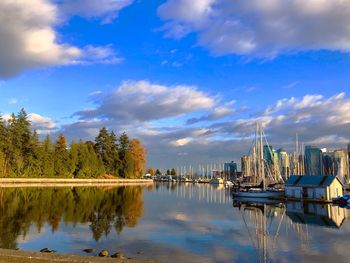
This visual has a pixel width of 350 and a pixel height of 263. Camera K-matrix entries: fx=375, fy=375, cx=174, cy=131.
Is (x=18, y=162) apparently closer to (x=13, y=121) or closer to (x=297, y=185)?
(x=13, y=121)

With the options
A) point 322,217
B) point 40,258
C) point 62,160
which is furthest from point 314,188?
point 62,160

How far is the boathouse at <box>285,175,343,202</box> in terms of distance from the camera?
68438 mm

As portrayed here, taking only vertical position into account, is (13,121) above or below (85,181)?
above

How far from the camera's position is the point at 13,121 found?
115m

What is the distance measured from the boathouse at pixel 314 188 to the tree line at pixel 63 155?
77.8m

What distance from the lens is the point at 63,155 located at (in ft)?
431

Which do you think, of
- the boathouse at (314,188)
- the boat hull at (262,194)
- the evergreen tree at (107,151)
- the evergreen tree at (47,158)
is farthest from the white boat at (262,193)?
the evergreen tree at (107,151)

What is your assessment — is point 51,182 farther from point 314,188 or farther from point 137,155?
point 314,188

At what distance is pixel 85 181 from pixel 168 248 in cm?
10901

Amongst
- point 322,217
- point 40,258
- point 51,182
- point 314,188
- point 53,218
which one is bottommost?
point 322,217

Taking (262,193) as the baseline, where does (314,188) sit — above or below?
above

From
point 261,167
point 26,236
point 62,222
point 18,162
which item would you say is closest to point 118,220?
point 62,222

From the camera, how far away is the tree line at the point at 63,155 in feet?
366

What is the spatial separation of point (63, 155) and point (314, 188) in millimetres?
89006
